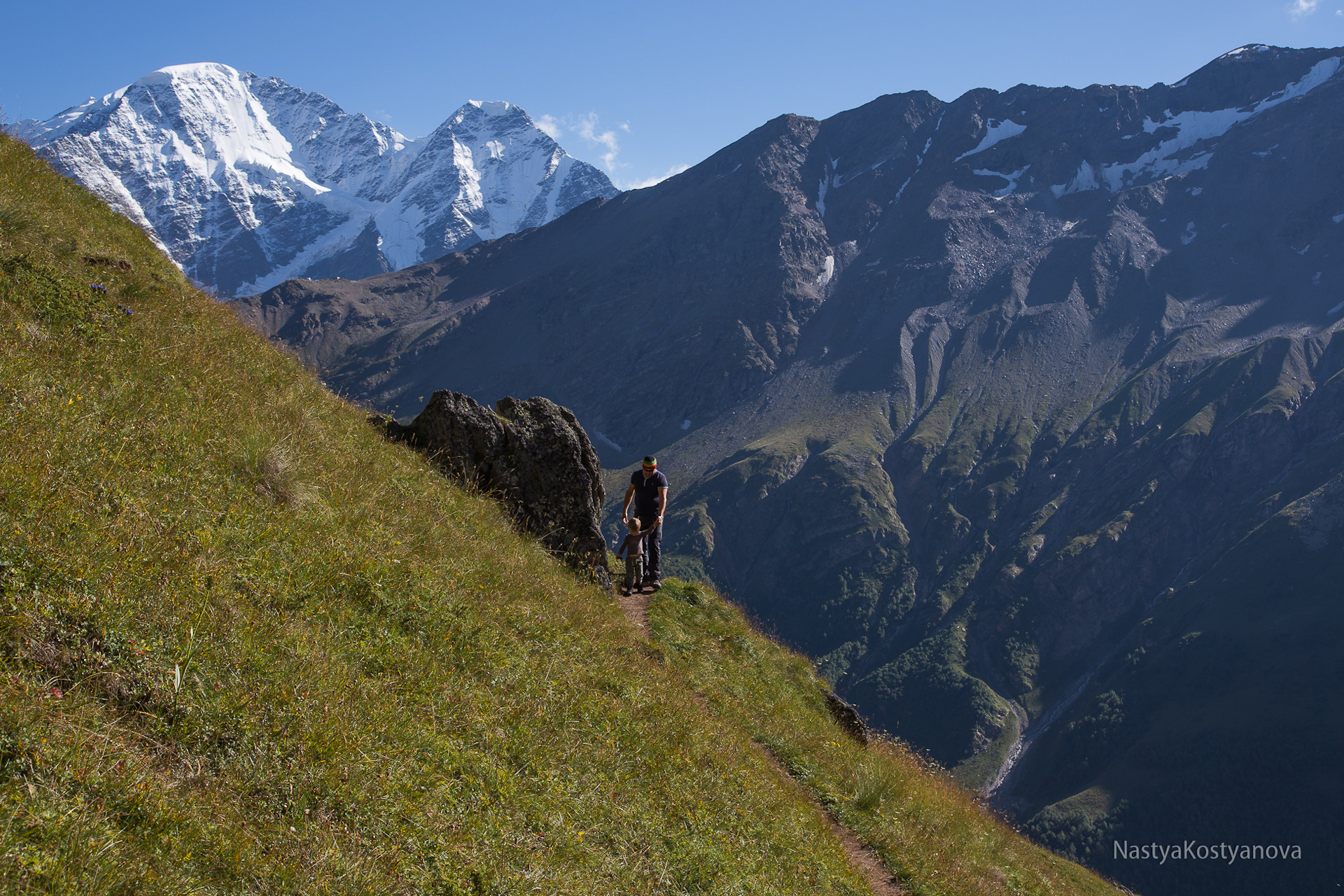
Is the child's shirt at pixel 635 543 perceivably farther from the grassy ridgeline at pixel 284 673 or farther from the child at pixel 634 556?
the grassy ridgeline at pixel 284 673

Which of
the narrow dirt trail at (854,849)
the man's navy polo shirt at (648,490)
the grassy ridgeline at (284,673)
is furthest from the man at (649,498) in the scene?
the grassy ridgeline at (284,673)

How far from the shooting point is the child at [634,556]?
14219 millimetres

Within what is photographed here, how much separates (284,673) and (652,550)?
35.0 feet

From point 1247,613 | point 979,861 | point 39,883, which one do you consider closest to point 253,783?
point 39,883

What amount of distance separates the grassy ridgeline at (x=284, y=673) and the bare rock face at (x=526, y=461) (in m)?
2.08

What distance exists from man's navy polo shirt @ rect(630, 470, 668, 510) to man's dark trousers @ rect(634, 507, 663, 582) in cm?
14

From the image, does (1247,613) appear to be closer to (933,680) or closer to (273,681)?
(933,680)

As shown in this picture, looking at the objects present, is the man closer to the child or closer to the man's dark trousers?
the man's dark trousers

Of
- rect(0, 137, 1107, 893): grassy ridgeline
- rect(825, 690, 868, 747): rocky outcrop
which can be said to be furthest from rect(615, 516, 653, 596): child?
rect(825, 690, 868, 747): rocky outcrop

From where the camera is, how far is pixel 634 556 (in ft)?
47.2

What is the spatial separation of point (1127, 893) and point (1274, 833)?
158899 mm
